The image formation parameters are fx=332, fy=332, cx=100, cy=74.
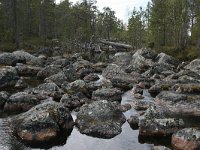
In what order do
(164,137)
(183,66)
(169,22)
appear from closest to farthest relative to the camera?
(164,137)
(183,66)
(169,22)

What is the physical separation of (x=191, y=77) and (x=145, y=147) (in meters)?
22.3

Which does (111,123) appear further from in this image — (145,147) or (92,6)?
(92,6)

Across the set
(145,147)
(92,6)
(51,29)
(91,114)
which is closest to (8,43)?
(92,6)

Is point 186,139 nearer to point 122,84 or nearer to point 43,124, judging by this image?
point 43,124

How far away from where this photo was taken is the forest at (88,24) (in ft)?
258

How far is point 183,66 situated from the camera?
192ft

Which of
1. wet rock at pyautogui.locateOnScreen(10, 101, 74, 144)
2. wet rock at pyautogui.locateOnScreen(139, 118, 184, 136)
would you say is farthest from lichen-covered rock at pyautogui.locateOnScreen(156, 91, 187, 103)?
wet rock at pyautogui.locateOnScreen(10, 101, 74, 144)

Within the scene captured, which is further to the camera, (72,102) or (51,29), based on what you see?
(51,29)

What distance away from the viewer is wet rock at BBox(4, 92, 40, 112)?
30.5 metres

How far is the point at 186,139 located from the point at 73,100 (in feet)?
44.4

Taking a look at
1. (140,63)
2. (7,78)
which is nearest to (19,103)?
(7,78)

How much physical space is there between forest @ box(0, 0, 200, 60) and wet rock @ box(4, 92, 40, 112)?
41043mm

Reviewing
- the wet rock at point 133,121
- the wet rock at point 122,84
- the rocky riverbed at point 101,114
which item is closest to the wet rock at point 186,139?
the rocky riverbed at point 101,114

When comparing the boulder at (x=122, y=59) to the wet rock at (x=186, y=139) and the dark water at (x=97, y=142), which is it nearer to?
the dark water at (x=97, y=142)
